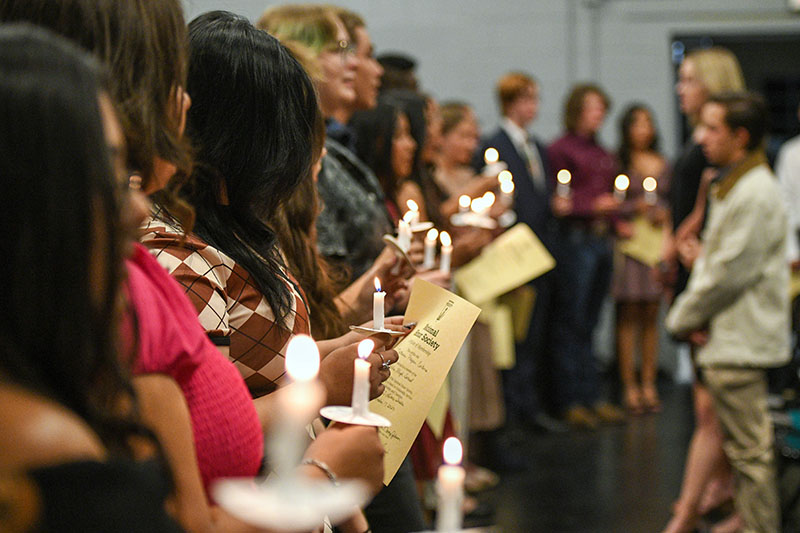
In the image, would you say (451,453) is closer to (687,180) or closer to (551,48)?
(687,180)

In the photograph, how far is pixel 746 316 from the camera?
10.6ft

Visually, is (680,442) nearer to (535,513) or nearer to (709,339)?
(535,513)

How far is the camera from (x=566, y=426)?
18.3 feet

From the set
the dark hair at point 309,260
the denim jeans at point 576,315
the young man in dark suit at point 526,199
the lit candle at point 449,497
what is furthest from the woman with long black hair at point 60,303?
the denim jeans at point 576,315

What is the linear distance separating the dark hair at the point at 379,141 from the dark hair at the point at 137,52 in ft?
6.68

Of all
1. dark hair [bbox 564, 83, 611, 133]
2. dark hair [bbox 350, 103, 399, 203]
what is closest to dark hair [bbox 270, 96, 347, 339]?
dark hair [bbox 350, 103, 399, 203]

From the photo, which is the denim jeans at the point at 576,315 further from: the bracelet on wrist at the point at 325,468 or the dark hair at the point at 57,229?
the dark hair at the point at 57,229

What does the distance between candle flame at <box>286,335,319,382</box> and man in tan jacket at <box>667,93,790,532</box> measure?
2684 mm

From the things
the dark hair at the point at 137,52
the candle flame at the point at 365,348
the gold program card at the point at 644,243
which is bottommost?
the gold program card at the point at 644,243

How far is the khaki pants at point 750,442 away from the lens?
3225mm

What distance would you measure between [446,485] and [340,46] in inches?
79.2

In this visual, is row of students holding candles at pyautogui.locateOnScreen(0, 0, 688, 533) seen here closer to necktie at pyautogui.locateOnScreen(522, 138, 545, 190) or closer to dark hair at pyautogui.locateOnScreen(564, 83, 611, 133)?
necktie at pyautogui.locateOnScreen(522, 138, 545, 190)

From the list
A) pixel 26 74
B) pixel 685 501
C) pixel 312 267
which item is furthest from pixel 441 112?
pixel 26 74

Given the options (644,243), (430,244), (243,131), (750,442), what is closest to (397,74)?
(430,244)
